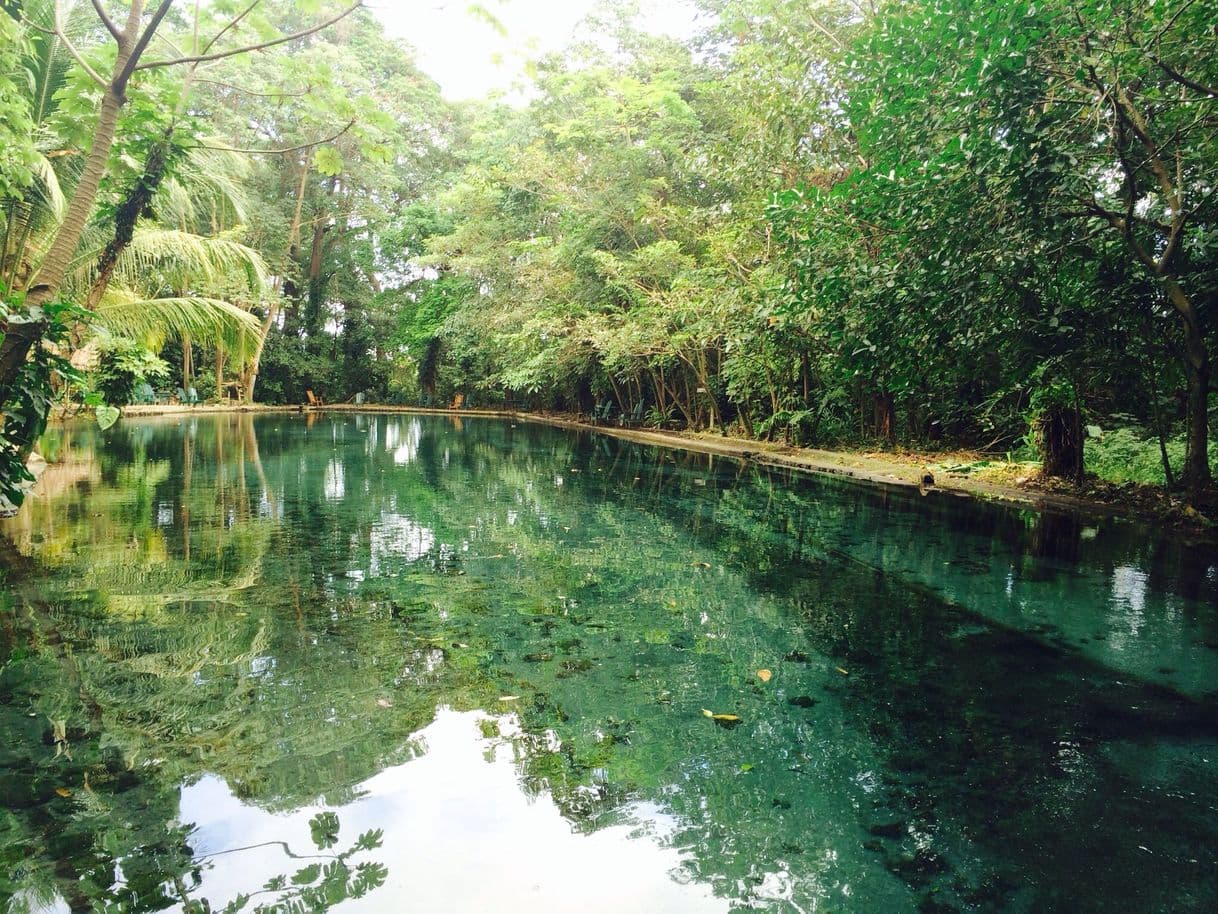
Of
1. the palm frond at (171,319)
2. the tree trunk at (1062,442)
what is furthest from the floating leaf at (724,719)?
the palm frond at (171,319)

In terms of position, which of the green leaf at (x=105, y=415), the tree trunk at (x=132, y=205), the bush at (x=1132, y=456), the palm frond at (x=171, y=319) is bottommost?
the bush at (x=1132, y=456)

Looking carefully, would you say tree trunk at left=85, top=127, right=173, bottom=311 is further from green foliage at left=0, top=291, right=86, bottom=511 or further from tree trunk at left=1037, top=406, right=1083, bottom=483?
tree trunk at left=1037, top=406, right=1083, bottom=483

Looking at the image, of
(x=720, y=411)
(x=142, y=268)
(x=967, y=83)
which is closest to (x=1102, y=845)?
(x=967, y=83)

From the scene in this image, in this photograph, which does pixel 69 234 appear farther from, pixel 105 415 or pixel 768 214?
pixel 768 214

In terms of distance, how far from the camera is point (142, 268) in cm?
1238

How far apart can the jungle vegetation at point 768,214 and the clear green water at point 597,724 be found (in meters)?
1.95

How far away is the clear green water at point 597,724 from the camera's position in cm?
220

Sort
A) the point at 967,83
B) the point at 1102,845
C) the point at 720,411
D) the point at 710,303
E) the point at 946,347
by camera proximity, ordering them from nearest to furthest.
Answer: the point at 1102,845
the point at 967,83
the point at 946,347
the point at 710,303
the point at 720,411

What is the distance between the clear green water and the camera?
2199mm

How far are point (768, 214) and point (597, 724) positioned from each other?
253 inches

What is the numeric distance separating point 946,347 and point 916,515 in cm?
180

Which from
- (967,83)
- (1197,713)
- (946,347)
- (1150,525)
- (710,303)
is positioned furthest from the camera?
(710,303)

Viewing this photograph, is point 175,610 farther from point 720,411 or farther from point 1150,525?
point 720,411

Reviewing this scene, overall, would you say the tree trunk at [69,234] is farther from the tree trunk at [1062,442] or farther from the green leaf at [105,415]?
the tree trunk at [1062,442]
